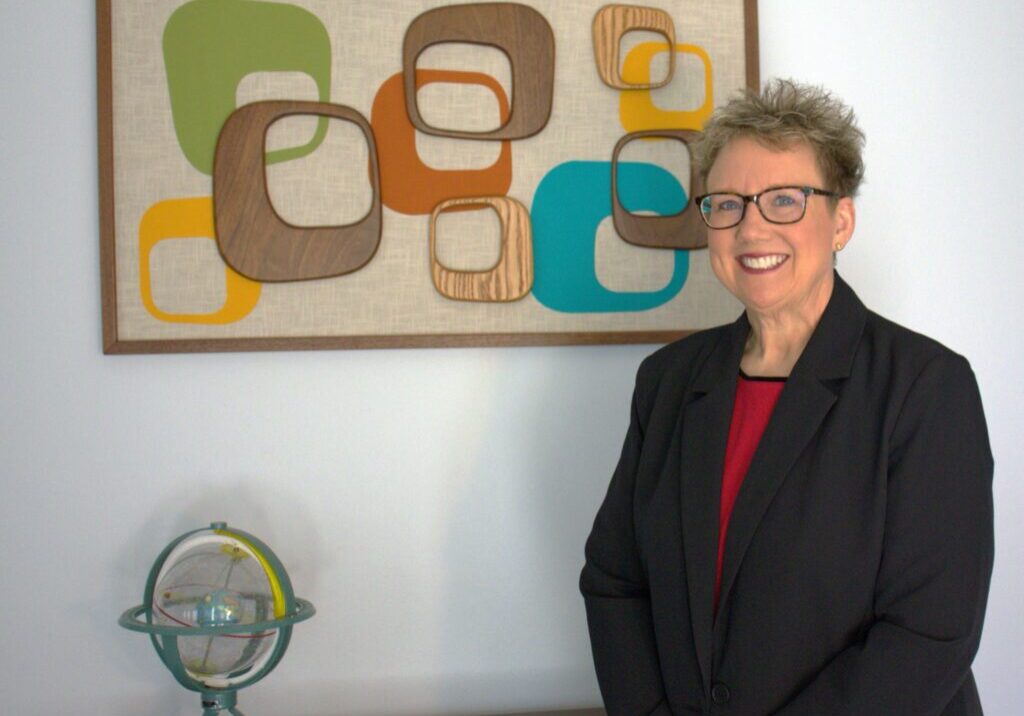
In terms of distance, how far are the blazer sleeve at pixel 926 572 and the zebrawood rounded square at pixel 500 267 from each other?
34.5 inches

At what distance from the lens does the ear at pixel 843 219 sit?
5.68ft

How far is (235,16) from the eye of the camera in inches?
84.4

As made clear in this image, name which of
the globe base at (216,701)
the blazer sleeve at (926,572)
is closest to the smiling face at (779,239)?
the blazer sleeve at (926,572)

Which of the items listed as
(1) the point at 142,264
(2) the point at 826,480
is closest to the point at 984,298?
(2) the point at 826,480

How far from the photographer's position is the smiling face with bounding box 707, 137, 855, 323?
1679 millimetres

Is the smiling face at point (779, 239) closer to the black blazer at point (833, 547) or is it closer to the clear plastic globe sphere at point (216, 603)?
the black blazer at point (833, 547)

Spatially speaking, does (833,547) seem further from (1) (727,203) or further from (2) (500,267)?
(2) (500,267)

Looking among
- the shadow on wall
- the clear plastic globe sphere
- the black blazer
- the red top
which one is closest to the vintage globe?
the clear plastic globe sphere

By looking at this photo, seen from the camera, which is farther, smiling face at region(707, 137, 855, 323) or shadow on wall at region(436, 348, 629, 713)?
shadow on wall at region(436, 348, 629, 713)

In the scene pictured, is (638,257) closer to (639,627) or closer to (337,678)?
(639,627)

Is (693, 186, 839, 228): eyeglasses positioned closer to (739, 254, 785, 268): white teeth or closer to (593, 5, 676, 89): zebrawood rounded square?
(739, 254, 785, 268): white teeth

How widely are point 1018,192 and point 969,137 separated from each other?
0.52ft

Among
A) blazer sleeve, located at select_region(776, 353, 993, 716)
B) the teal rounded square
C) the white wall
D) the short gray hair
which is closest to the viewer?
blazer sleeve, located at select_region(776, 353, 993, 716)

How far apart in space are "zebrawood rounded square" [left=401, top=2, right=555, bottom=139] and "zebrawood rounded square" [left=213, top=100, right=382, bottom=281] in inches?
7.2
